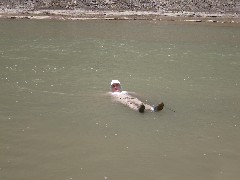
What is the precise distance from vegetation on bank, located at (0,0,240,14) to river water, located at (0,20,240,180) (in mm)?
21857

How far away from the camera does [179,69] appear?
25906 millimetres

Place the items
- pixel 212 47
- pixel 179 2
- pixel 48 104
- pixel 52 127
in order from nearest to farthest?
pixel 52 127 < pixel 48 104 < pixel 212 47 < pixel 179 2

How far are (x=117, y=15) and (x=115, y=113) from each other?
37586 mm

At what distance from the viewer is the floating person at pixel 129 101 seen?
54.9 ft

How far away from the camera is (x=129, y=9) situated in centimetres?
5588

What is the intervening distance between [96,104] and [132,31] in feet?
82.2

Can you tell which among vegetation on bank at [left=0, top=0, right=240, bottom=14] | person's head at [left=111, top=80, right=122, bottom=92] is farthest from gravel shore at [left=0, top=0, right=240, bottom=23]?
person's head at [left=111, top=80, right=122, bottom=92]

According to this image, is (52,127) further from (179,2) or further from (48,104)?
(179,2)

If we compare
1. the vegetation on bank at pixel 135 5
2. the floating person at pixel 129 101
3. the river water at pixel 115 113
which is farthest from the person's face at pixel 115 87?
the vegetation on bank at pixel 135 5

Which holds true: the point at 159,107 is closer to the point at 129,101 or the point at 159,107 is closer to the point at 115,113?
the point at 129,101

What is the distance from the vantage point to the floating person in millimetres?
16719

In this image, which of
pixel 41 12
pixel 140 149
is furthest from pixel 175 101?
pixel 41 12

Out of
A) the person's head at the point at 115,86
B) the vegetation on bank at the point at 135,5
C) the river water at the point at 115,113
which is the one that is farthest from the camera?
the vegetation on bank at the point at 135,5

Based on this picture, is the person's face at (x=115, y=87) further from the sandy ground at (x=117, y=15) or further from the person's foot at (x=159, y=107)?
the sandy ground at (x=117, y=15)
